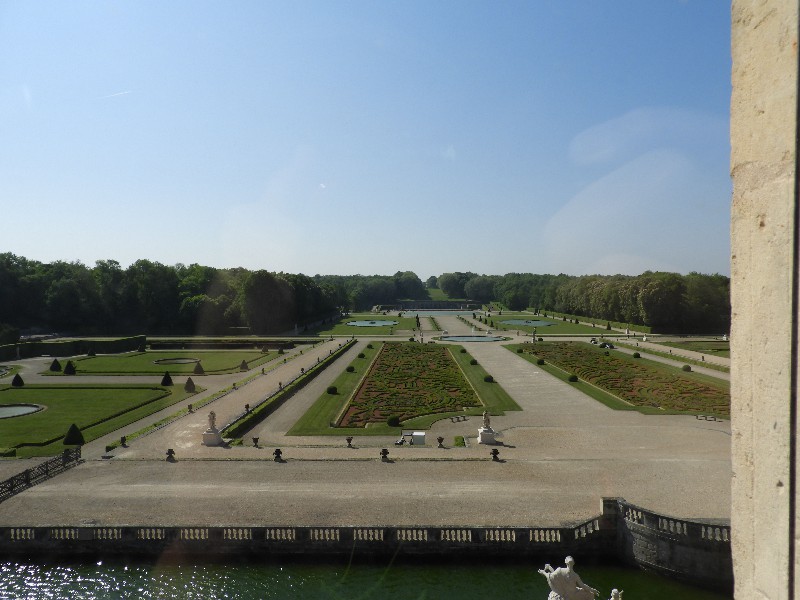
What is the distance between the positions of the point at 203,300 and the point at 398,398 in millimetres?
60052

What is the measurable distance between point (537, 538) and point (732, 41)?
14593mm

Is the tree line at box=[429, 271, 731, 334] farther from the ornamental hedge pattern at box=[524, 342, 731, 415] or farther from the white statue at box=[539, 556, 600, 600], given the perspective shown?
the white statue at box=[539, 556, 600, 600]

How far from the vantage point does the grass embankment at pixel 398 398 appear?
91.1 feet

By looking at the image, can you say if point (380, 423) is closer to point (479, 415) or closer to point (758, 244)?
point (479, 415)

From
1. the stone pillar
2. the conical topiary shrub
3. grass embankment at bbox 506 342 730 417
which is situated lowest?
the conical topiary shrub

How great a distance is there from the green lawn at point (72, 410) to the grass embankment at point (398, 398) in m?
10.5

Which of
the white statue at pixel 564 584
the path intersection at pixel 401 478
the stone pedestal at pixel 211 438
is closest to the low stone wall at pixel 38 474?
the path intersection at pixel 401 478

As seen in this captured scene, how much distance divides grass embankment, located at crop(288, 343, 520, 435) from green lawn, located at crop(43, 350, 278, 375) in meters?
13.6

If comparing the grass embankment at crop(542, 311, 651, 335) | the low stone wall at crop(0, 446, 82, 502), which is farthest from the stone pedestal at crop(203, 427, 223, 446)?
the grass embankment at crop(542, 311, 651, 335)

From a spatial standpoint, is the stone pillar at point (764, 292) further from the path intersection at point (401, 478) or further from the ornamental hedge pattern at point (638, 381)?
the ornamental hedge pattern at point (638, 381)

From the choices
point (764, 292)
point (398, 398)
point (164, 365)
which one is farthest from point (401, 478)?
point (164, 365)

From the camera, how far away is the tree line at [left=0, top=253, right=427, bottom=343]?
8012 cm

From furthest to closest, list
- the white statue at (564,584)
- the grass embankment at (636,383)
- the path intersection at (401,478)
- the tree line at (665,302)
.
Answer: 1. the tree line at (665,302)
2. the grass embankment at (636,383)
3. the path intersection at (401,478)
4. the white statue at (564,584)

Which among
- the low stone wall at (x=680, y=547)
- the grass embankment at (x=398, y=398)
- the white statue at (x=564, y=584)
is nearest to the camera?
the white statue at (x=564, y=584)
